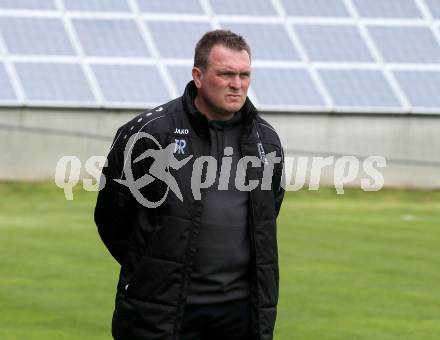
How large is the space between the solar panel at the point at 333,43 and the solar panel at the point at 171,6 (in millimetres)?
2638

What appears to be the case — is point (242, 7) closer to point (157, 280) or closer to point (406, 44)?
point (406, 44)

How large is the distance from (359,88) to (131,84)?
559cm

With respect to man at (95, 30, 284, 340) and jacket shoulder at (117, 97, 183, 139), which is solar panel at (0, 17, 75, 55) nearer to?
jacket shoulder at (117, 97, 183, 139)

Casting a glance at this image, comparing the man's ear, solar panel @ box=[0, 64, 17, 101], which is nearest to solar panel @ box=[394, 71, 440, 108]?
solar panel @ box=[0, 64, 17, 101]

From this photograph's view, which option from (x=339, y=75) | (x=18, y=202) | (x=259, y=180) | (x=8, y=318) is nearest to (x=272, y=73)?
(x=339, y=75)

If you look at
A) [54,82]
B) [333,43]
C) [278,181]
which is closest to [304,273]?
[278,181]

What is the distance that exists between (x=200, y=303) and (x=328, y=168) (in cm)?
2459

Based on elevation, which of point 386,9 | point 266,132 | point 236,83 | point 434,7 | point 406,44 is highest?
point 434,7

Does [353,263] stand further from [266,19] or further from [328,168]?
[266,19]

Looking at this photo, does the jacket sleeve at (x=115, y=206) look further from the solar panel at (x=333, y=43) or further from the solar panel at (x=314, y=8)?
the solar panel at (x=314, y=8)

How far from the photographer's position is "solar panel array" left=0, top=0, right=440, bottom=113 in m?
30.1

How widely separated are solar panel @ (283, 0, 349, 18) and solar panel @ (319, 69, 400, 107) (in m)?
2.06

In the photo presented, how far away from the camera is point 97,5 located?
32438 mm

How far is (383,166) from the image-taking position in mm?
30047
